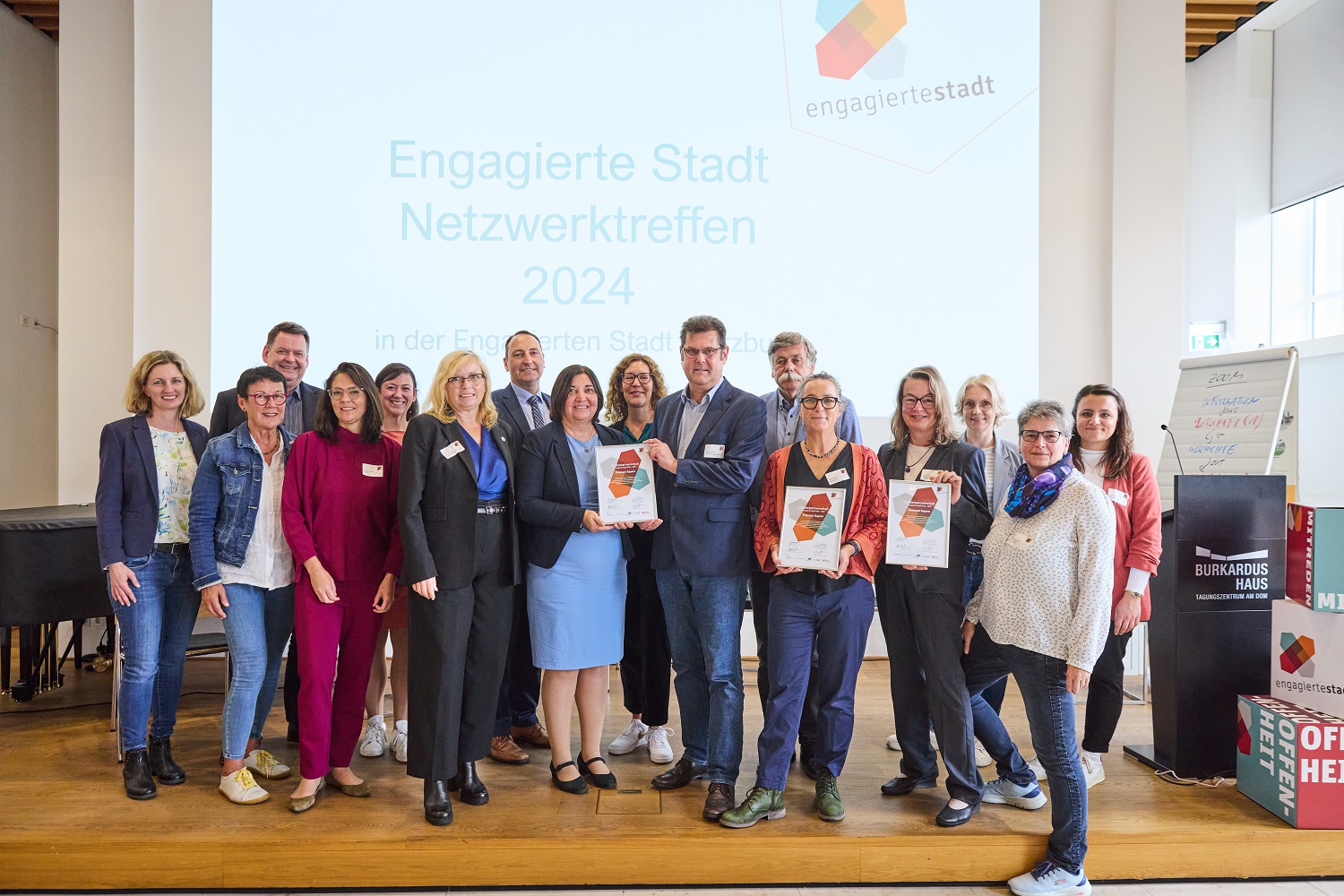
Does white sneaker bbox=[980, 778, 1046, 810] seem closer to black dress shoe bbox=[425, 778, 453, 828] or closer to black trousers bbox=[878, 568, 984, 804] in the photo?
black trousers bbox=[878, 568, 984, 804]

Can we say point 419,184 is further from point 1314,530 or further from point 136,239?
point 1314,530

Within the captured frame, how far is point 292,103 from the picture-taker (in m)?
4.69

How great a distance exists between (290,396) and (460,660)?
1.52 m

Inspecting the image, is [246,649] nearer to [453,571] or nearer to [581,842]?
[453,571]

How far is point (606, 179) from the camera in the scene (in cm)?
474

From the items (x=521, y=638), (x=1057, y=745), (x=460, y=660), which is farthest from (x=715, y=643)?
(x=1057, y=745)

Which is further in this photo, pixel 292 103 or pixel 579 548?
pixel 292 103

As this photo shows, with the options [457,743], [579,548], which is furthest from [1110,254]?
[457,743]

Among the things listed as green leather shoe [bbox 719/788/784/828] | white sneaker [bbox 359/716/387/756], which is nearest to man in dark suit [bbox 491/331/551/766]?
white sneaker [bbox 359/716/387/756]

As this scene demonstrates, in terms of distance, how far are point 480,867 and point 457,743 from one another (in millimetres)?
391

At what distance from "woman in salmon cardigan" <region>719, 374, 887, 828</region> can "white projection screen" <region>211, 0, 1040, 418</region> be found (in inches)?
82.9

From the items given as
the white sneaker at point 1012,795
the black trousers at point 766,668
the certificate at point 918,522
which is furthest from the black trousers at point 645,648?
the white sneaker at point 1012,795

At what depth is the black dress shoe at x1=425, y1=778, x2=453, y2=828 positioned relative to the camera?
2.66 meters

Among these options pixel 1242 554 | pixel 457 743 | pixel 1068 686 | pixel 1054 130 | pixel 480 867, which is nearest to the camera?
pixel 1068 686
